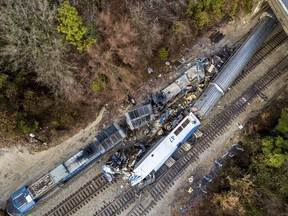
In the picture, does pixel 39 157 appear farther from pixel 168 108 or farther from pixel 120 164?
pixel 168 108

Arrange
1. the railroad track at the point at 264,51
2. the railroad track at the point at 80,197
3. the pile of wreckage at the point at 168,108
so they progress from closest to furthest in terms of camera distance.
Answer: the railroad track at the point at 80,197, the pile of wreckage at the point at 168,108, the railroad track at the point at 264,51

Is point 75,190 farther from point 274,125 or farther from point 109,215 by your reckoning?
point 274,125

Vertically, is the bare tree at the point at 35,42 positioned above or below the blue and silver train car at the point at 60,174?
above

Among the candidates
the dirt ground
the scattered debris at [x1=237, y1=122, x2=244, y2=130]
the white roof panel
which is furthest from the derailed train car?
the white roof panel

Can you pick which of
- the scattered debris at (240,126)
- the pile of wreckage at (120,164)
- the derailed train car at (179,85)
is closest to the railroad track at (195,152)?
the scattered debris at (240,126)

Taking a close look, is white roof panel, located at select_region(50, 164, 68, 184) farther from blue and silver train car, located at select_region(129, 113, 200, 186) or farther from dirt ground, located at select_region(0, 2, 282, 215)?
blue and silver train car, located at select_region(129, 113, 200, 186)

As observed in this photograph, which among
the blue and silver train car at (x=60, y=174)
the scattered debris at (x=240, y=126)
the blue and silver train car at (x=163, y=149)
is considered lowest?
the scattered debris at (x=240, y=126)

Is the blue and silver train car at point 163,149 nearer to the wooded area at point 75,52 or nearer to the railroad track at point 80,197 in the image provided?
the railroad track at point 80,197

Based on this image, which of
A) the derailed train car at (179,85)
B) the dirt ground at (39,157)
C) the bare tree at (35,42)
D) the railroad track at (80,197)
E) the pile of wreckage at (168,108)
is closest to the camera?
the bare tree at (35,42)
